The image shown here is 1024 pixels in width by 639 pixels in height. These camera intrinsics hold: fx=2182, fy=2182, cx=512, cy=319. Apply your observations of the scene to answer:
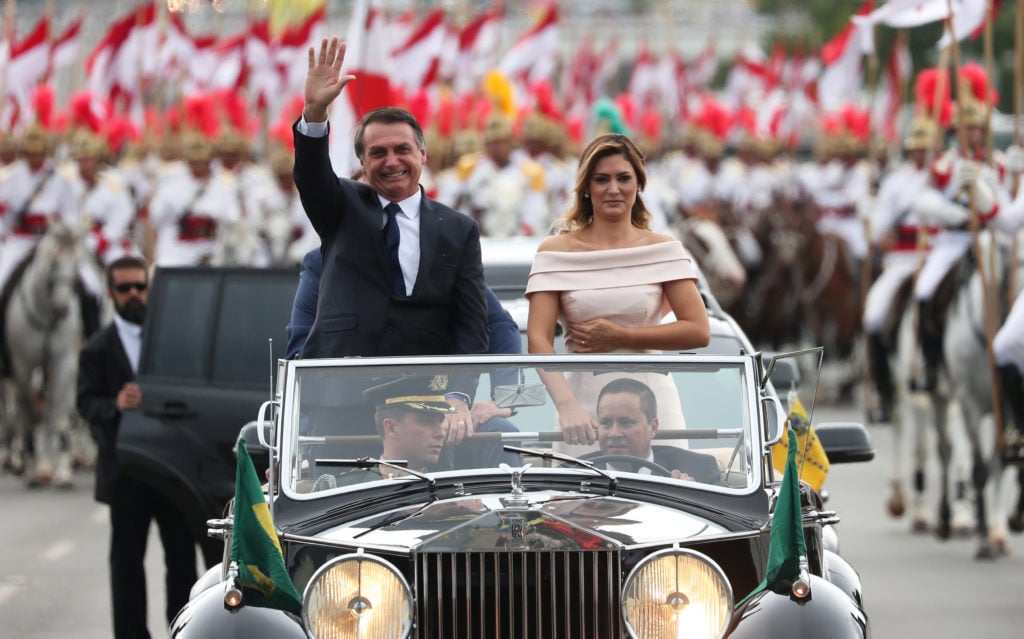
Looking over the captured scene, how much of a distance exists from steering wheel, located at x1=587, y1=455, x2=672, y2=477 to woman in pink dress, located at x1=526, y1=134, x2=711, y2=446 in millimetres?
973

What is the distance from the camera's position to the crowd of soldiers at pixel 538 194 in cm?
1461

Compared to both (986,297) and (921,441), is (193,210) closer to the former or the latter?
(921,441)

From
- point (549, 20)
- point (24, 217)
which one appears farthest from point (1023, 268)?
point (549, 20)

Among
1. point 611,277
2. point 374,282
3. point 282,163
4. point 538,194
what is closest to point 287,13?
point 282,163

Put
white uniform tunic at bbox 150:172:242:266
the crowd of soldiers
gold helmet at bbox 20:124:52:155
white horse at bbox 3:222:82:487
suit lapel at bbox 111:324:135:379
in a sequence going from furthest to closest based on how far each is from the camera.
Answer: white uniform tunic at bbox 150:172:242:266 < gold helmet at bbox 20:124:52:155 < white horse at bbox 3:222:82:487 < the crowd of soldiers < suit lapel at bbox 111:324:135:379

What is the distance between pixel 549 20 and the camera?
32781 millimetres

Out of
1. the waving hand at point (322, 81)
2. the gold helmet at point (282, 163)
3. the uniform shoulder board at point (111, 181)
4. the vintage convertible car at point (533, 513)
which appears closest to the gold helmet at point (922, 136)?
the uniform shoulder board at point (111, 181)

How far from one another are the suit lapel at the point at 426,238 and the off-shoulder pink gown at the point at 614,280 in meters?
0.42

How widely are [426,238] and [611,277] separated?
26.9 inches

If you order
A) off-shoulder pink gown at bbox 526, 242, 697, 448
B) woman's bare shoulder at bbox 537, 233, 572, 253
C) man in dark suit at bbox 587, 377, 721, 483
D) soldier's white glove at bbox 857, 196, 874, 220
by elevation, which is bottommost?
man in dark suit at bbox 587, 377, 721, 483

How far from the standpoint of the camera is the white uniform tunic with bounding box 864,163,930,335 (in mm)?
16156

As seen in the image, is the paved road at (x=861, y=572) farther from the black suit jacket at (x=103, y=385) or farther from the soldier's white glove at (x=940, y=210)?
the soldier's white glove at (x=940, y=210)

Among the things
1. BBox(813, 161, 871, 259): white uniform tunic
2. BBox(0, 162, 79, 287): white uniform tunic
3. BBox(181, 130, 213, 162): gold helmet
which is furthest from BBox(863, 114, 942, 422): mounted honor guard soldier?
BBox(813, 161, 871, 259): white uniform tunic

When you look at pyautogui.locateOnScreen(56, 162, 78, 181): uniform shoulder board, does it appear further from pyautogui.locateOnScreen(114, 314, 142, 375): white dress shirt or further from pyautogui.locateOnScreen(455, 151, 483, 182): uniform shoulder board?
pyautogui.locateOnScreen(114, 314, 142, 375): white dress shirt
